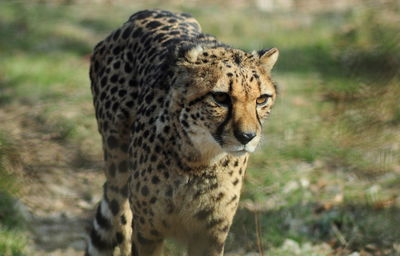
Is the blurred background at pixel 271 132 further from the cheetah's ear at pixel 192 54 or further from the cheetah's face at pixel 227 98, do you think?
the cheetah's ear at pixel 192 54

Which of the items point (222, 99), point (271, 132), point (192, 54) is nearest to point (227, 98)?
point (222, 99)

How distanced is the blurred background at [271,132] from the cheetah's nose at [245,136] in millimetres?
265

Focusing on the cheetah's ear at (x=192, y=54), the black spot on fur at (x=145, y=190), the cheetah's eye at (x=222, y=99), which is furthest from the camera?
the black spot on fur at (x=145, y=190)

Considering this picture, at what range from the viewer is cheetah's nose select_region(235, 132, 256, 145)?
8.54 feet

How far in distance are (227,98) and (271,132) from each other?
136 inches

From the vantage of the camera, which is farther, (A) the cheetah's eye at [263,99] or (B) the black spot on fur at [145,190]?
(B) the black spot on fur at [145,190]

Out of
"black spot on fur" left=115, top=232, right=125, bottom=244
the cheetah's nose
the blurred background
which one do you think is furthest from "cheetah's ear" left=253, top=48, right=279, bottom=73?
"black spot on fur" left=115, top=232, right=125, bottom=244

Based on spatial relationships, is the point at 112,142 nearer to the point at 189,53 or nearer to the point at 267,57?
the point at 189,53

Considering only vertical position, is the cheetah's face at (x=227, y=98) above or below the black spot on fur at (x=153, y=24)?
above

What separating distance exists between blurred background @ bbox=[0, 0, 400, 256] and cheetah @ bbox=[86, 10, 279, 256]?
0.19 meters

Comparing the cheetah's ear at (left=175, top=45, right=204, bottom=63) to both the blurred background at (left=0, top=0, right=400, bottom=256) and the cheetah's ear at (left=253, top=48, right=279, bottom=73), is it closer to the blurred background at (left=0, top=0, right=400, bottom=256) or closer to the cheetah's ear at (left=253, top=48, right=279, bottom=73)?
the cheetah's ear at (left=253, top=48, right=279, bottom=73)

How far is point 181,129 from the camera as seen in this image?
119 inches

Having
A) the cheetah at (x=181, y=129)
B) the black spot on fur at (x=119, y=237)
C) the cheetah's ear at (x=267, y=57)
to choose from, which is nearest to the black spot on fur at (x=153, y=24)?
the cheetah at (x=181, y=129)

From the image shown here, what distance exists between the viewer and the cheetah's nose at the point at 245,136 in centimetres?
260
